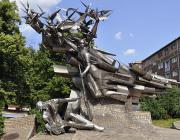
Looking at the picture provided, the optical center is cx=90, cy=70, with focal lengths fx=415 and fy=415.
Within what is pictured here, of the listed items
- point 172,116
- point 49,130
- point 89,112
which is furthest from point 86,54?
point 172,116

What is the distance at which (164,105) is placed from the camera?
4441 centimetres

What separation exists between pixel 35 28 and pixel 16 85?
14.5 m

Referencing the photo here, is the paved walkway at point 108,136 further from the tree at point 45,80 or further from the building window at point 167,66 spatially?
the building window at point 167,66

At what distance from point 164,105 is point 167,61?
87.3ft

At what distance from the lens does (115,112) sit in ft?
53.9

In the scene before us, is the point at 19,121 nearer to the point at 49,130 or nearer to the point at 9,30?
the point at 49,130

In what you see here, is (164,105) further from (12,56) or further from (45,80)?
(12,56)

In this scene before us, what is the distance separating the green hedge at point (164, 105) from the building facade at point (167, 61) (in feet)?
64.4

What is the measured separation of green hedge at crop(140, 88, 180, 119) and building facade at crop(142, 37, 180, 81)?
19638 millimetres

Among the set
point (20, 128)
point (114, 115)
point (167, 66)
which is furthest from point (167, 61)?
point (114, 115)

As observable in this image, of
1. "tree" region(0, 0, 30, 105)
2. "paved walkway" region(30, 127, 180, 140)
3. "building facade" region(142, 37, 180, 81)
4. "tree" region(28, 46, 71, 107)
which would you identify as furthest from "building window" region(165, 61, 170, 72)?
"paved walkway" region(30, 127, 180, 140)

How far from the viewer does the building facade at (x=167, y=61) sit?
65.1 meters

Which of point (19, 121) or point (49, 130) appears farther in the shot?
point (19, 121)

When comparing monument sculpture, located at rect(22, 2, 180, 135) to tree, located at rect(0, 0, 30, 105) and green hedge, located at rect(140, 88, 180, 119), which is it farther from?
green hedge, located at rect(140, 88, 180, 119)
